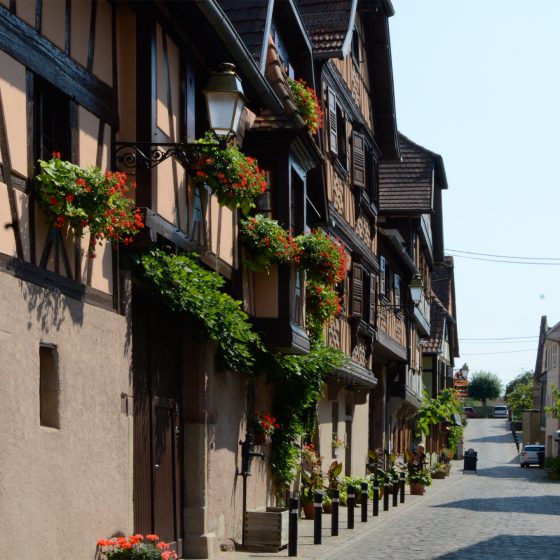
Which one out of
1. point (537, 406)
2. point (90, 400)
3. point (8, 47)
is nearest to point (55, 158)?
point (8, 47)

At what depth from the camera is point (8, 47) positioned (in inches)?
416

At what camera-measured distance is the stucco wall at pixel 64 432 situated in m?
10.4

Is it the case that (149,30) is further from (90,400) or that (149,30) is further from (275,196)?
(275,196)

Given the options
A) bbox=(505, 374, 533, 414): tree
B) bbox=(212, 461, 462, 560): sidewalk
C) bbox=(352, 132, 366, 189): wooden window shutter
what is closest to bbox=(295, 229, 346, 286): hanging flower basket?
bbox=(212, 461, 462, 560): sidewalk

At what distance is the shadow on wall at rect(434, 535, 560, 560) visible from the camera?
17328 millimetres

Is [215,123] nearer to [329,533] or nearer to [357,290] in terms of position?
[329,533]

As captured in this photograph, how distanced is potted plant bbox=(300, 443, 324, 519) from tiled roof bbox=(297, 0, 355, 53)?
7.42 m

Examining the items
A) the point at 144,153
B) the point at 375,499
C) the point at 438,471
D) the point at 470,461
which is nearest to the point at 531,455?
the point at 470,461

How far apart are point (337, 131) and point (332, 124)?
2.75 feet

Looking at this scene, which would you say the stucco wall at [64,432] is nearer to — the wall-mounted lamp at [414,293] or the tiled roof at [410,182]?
the wall-mounted lamp at [414,293]

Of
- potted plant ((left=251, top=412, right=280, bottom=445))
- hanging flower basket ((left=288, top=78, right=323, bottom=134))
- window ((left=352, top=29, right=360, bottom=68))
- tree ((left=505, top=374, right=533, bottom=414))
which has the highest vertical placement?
window ((left=352, top=29, right=360, bottom=68))

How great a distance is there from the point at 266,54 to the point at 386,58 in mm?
12779

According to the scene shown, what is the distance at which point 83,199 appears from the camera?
11.4 meters

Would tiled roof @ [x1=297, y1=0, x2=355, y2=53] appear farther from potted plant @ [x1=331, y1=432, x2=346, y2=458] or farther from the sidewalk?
potted plant @ [x1=331, y1=432, x2=346, y2=458]
